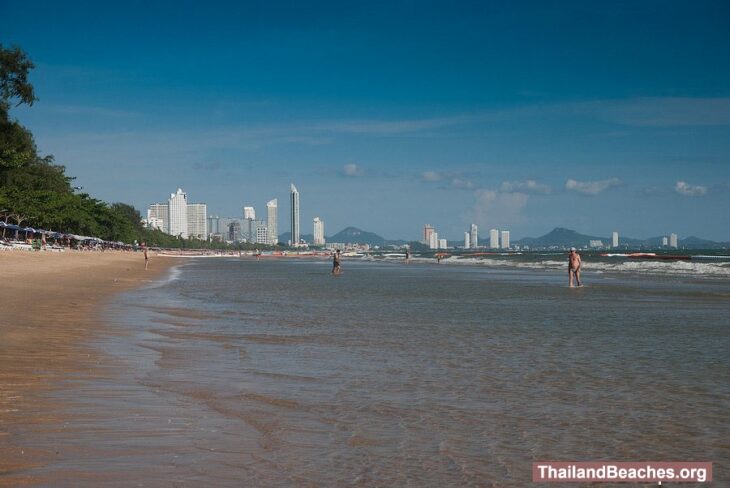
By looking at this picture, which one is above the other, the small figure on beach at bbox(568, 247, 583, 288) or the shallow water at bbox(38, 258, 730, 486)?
the small figure on beach at bbox(568, 247, 583, 288)

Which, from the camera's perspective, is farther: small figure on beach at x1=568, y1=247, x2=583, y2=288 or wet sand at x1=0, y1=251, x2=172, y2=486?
small figure on beach at x1=568, y1=247, x2=583, y2=288

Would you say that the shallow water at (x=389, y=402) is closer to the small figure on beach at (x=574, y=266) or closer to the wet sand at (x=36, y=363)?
the wet sand at (x=36, y=363)

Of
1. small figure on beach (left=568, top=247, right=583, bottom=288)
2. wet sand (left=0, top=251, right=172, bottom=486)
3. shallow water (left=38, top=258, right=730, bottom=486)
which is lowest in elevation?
shallow water (left=38, top=258, right=730, bottom=486)

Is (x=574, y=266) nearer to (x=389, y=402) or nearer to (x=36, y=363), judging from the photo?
(x=389, y=402)

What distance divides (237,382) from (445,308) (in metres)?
10.9

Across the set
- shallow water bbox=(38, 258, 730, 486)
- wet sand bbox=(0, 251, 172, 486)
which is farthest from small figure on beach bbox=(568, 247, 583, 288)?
wet sand bbox=(0, 251, 172, 486)

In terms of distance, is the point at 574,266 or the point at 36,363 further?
the point at 574,266

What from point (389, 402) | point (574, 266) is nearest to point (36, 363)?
point (389, 402)

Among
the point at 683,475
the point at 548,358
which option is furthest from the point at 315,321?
the point at 683,475

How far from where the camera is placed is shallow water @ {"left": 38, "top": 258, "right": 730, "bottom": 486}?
488 centimetres

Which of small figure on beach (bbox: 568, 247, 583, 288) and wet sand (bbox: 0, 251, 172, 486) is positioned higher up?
small figure on beach (bbox: 568, 247, 583, 288)

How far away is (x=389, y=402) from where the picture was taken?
270 inches

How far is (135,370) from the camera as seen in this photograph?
8.32m

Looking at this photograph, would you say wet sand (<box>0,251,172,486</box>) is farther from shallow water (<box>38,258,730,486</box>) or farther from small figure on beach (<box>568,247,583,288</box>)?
small figure on beach (<box>568,247,583,288</box>)
